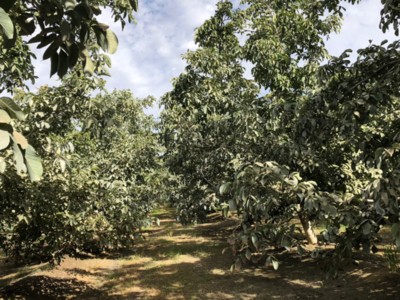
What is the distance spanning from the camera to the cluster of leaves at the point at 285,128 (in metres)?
3.91

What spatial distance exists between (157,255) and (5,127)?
16.3m

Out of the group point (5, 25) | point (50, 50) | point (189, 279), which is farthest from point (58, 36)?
point (189, 279)

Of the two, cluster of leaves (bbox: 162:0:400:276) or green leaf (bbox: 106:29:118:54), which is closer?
green leaf (bbox: 106:29:118:54)

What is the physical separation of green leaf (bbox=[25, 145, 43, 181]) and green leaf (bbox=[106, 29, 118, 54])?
88 centimetres

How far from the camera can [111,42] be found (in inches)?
86.7

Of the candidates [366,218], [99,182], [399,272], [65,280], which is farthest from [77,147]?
[366,218]

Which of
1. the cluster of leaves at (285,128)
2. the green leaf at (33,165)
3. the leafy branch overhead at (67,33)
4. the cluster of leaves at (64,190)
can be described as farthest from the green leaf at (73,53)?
the cluster of leaves at (285,128)

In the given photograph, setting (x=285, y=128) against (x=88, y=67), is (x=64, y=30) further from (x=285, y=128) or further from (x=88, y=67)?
(x=285, y=128)

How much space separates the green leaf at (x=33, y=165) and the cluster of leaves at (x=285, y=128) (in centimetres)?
232

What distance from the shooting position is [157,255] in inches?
666

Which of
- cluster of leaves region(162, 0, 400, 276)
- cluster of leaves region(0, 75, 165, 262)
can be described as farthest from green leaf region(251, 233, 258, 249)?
cluster of leaves region(0, 75, 165, 262)

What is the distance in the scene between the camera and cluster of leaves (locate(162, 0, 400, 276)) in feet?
12.8

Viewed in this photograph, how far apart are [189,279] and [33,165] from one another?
11548 millimetres

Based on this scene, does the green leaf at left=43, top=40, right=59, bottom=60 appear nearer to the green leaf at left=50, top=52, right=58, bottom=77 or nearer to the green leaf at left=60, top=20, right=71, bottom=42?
the green leaf at left=50, top=52, right=58, bottom=77
